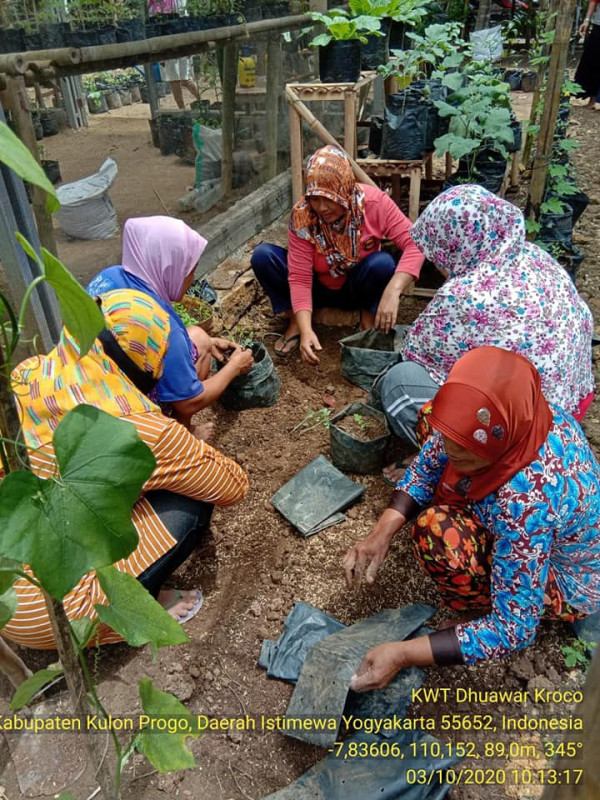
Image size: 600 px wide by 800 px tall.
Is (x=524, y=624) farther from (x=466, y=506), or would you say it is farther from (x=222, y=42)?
(x=222, y=42)

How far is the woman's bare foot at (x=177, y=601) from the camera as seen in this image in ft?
6.48

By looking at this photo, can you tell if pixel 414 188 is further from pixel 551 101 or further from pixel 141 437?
pixel 141 437

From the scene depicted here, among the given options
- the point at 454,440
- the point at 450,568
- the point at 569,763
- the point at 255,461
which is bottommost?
the point at 255,461

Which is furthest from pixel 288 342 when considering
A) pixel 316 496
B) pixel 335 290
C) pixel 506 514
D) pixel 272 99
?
pixel 272 99

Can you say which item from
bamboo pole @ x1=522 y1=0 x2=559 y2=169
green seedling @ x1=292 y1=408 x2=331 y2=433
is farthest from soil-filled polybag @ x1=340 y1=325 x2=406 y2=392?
bamboo pole @ x1=522 y1=0 x2=559 y2=169

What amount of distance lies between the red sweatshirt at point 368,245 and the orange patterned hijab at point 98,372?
1528 mm

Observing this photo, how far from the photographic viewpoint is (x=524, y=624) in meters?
1.51

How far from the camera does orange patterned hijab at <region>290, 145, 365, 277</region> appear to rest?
2.93 m

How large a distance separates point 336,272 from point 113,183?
1.41 metres

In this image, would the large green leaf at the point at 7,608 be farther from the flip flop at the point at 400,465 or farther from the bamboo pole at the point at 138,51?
the bamboo pole at the point at 138,51

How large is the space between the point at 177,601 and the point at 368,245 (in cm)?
210

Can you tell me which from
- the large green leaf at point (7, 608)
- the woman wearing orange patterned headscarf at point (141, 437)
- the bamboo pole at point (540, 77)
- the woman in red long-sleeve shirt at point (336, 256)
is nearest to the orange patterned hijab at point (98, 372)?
the woman wearing orange patterned headscarf at point (141, 437)

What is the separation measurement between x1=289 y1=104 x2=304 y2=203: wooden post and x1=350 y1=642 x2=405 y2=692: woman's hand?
10.7 ft

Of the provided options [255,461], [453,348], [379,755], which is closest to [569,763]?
[379,755]
